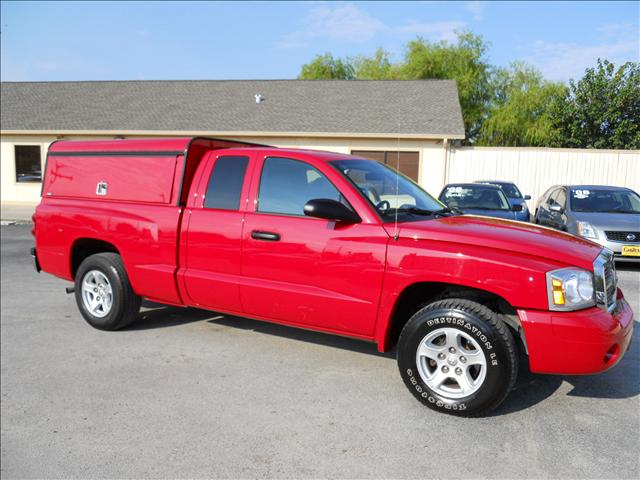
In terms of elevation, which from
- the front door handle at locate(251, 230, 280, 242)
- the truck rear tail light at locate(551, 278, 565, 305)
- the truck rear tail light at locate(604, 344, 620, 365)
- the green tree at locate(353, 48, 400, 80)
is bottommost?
the truck rear tail light at locate(604, 344, 620, 365)

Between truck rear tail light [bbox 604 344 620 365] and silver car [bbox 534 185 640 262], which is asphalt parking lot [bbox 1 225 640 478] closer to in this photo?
truck rear tail light [bbox 604 344 620 365]

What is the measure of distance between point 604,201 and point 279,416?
4.19m

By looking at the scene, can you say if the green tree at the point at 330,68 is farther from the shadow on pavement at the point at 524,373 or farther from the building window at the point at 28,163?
the shadow on pavement at the point at 524,373

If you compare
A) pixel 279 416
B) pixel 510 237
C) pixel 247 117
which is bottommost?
pixel 279 416

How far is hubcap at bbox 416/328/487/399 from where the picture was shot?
11.9ft

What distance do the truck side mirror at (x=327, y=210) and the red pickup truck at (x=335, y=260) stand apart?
0.5 inches

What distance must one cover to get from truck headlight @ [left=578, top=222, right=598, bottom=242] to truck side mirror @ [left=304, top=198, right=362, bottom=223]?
13.6 feet

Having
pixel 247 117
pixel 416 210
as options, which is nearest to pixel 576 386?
pixel 416 210

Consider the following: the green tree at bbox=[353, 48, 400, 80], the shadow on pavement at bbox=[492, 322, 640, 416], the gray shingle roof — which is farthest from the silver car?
the green tree at bbox=[353, 48, 400, 80]

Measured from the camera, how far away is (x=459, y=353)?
3.67 meters

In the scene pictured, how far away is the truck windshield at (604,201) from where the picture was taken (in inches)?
187

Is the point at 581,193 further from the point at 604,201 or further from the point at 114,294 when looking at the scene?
the point at 114,294

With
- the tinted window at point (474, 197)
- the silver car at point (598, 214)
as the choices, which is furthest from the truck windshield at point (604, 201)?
the tinted window at point (474, 197)

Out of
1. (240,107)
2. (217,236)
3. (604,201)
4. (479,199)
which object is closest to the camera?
(217,236)
